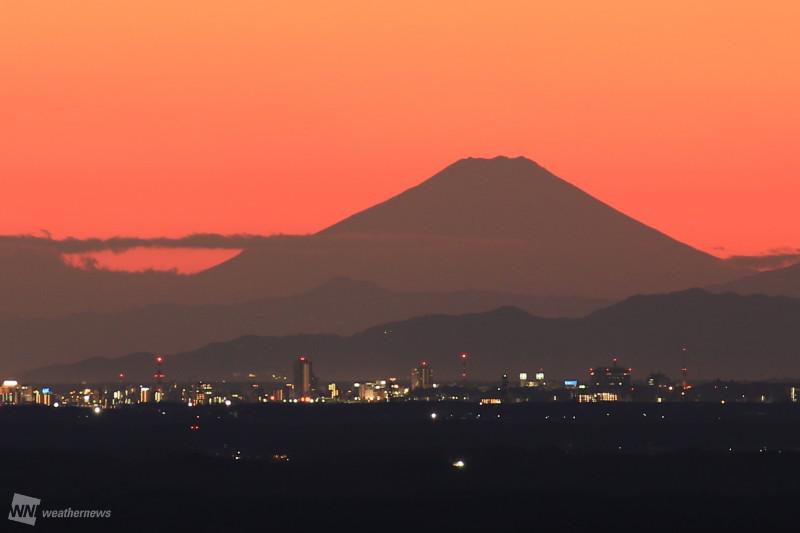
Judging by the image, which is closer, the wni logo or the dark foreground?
the wni logo

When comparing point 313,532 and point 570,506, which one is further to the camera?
point 570,506

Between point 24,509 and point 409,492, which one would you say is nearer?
point 24,509

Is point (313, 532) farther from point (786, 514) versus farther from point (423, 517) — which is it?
point (786, 514)

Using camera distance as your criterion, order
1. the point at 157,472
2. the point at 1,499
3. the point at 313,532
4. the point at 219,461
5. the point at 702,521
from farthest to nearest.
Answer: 1. the point at 219,461
2. the point at 157,472
3. the point at 1,499
4. the point at 702,521
5. the point at 313,532

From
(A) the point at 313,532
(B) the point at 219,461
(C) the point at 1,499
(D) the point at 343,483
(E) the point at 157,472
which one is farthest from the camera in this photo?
(B) the point at 219,461

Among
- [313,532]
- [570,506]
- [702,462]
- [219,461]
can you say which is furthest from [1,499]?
[702,462]

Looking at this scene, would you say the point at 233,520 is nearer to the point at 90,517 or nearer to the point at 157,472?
the point at 90,517

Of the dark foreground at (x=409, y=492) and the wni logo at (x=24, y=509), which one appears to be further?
the dark foreground at (x=409, y=492)
